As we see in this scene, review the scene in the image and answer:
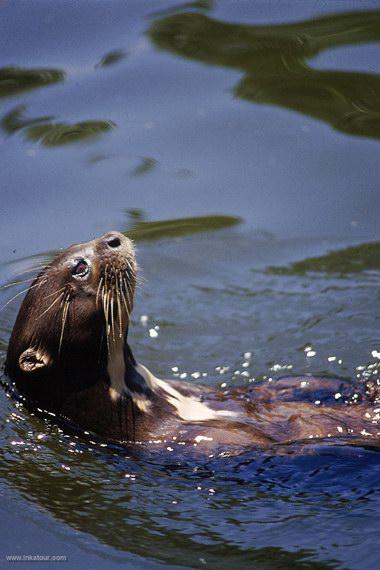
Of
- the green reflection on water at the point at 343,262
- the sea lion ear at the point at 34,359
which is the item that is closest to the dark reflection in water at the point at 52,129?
the green reflection on water at the point at 343,262

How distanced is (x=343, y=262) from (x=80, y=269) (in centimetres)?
248

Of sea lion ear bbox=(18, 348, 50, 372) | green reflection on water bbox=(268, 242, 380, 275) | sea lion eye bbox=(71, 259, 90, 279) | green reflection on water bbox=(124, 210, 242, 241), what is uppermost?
sea lion eye bbox=(71, 259, 90, 279)

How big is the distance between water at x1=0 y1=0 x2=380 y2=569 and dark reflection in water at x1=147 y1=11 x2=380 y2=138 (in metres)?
0.02

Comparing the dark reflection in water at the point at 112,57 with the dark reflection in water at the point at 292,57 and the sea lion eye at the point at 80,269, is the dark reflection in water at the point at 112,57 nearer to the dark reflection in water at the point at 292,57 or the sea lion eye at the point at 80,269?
the dark reflection in water at the point at 292,57

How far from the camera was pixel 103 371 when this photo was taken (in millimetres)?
5770

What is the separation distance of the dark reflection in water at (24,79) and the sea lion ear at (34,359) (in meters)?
4.35

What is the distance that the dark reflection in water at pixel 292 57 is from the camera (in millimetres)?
9195

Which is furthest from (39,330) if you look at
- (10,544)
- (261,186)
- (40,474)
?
(261,186)

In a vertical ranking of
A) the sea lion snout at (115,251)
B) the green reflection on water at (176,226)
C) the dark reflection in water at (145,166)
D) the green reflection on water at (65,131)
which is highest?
the sea lion snout at (115,251)

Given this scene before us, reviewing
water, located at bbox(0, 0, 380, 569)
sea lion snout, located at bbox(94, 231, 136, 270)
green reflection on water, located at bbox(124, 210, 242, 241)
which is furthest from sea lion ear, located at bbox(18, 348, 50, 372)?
green reflection on water, located at bbox(124, 210, 242, 241)

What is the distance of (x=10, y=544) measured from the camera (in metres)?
5.18

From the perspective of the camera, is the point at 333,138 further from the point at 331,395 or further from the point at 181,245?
the point at 331,395

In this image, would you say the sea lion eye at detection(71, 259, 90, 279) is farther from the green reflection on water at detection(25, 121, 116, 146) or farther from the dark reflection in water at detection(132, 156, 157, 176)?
the green reflection on water at detection(25, 121, 116, 146)

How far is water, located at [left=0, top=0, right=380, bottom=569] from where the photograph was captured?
526cm
